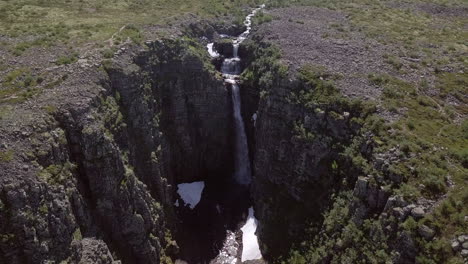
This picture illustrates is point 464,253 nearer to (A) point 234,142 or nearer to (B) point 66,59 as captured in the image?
(A) point 234,142

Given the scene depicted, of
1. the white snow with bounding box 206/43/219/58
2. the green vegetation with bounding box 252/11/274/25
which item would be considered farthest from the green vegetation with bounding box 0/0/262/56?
the white snow with bounding box 206/43/219/58

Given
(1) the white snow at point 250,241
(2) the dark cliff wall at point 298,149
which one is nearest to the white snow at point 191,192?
(1) the white snow at point 250,241

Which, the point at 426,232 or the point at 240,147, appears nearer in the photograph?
the point at 426,232

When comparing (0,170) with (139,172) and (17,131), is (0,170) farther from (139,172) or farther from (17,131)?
(139,172)

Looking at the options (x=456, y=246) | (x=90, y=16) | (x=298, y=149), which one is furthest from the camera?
(x=90, y=16)

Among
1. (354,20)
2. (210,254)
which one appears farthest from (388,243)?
(354,20)

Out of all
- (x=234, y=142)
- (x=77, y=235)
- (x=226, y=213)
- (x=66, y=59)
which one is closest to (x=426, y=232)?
(x=77, y=235)

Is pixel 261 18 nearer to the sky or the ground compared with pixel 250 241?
nearer to the sky
